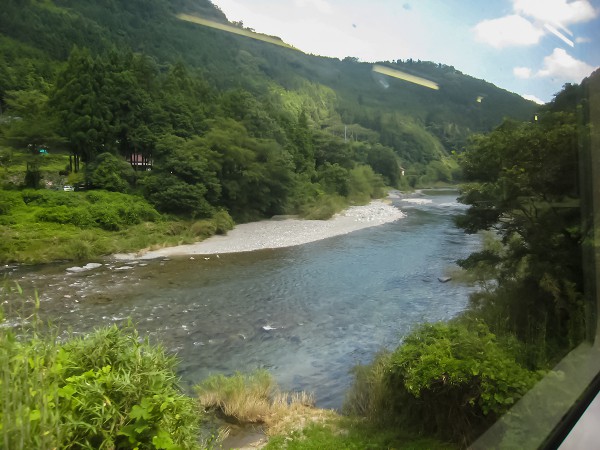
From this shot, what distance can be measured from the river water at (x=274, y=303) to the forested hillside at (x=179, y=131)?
10.5 ft

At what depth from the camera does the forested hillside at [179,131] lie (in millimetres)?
16453

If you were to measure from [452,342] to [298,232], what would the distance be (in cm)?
1705

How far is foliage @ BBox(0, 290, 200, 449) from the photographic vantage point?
5.27 ft

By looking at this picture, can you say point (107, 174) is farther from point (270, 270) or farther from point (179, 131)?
point (270, 270)

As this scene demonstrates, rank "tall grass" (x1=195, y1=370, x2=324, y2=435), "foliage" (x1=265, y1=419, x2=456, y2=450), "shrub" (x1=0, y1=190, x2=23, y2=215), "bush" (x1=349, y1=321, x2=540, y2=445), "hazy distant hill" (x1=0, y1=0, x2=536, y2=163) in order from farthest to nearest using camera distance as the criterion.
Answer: "hazy distant hill" (x1=0, y1=0, x2=536, y2=163) < "shrub" (x1=0, y1=190, x2=23, y2=215) < "tall grass" (x1=195, y1=370, x2=324, y2=435) < "foliage" (x1=265, y1=419, x2=456, y2=450) < "bush" (x1=349, y1=321, x2=540, y2=445)

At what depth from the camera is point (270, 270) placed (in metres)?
14.0

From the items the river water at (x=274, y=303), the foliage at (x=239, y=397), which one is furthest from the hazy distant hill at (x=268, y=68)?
the foliage at (x=239, y=397)

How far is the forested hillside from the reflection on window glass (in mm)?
126

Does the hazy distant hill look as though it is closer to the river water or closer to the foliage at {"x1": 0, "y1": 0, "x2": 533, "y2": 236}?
the foliage at {"x1": 0, "y1": 0, "x2": 533, "y2": 236}

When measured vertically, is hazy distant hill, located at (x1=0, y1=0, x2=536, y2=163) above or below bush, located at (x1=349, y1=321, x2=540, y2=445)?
above

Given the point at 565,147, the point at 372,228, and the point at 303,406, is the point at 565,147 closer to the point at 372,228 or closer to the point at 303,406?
the point at 303,406

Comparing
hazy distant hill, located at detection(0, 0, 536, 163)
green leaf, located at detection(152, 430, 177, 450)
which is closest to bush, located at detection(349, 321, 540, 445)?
green leaf, located at detection(152, 430, 177, 450)

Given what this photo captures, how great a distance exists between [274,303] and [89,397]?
27.3 feet

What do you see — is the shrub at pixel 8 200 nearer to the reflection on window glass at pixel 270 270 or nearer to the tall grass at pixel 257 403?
the reflection on window glass at pixel 270 270
